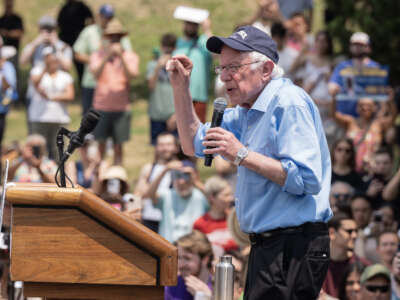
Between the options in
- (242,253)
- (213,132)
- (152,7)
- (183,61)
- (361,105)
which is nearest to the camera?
(213,132)

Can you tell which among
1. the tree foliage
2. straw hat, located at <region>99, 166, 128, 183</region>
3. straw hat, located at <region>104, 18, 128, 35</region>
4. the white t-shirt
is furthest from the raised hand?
the tree foliage

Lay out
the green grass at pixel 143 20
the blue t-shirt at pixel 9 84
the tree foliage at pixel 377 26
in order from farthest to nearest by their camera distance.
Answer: the green grass at pixel 143 20 < the tree foliage at pixel 377 26 < the blue t-shirt at pixel 9 84

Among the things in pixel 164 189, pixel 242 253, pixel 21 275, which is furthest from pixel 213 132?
pixel 164 189

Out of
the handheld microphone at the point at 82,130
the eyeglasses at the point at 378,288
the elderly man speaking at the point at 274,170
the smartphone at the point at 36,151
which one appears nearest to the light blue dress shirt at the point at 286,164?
the elderly man speaking at the point at 274,170

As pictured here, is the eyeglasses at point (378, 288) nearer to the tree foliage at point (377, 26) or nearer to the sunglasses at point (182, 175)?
the sunglasses at point (182, 175)

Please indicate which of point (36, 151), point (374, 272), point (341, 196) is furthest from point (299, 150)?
point (36, 151)

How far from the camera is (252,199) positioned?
154 inches

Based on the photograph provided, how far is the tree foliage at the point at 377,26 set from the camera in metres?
11.9

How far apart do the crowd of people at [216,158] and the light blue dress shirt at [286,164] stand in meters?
2.42

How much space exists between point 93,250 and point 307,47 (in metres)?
7.51

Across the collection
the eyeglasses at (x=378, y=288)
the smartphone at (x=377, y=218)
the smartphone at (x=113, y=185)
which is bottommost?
the eyeglasses at (x=378, y=288)

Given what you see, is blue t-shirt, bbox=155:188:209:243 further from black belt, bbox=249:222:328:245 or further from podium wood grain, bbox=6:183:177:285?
podium wood grain, bbox=6:183:177:285

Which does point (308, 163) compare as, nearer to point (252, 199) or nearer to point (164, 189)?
point (252, 199)

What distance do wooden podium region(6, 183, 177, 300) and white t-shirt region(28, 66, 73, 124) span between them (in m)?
7.02
